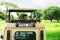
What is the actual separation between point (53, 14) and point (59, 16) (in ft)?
4.27

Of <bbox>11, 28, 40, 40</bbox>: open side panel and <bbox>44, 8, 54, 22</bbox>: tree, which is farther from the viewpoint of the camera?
<bbox>44, 8, 54, 22</bbox>: tree

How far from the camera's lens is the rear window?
5654 millimetres

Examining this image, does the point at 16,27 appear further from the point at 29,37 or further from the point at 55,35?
the point at 55,35

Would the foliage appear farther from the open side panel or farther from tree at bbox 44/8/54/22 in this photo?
the open side panel

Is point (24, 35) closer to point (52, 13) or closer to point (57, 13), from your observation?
point (52, 13)

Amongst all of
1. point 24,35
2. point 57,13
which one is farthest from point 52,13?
point 24,35

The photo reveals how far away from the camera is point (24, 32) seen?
5621 millimetres

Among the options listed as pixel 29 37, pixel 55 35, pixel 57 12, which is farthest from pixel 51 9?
pixel 29 37

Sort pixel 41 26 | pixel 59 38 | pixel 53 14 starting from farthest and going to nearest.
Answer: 1. pixel 53 14
2. pixel 59 38
3. pixel 41 26

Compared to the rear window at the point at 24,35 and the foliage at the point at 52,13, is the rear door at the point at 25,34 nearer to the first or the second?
the rear window at the point at 24,35

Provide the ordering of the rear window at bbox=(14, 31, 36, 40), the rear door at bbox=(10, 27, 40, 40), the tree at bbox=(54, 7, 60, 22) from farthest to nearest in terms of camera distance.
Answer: the tree at bbox=(54, 7, 60, 22) → the rear window at bbox=(14, 31, 36, 40) → the rear door at bbox=(10, 27, 40, 40)

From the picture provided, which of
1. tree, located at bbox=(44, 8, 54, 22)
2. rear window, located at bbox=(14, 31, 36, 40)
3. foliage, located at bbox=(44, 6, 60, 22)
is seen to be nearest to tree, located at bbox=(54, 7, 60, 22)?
foliage, located at bbox=(44, 6, 60, 22)

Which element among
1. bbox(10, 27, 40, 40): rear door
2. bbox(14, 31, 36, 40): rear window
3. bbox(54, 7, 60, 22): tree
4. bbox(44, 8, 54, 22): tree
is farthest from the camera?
bbox(54, 7, 60, 22): tree

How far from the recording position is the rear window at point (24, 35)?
5.65 metres
